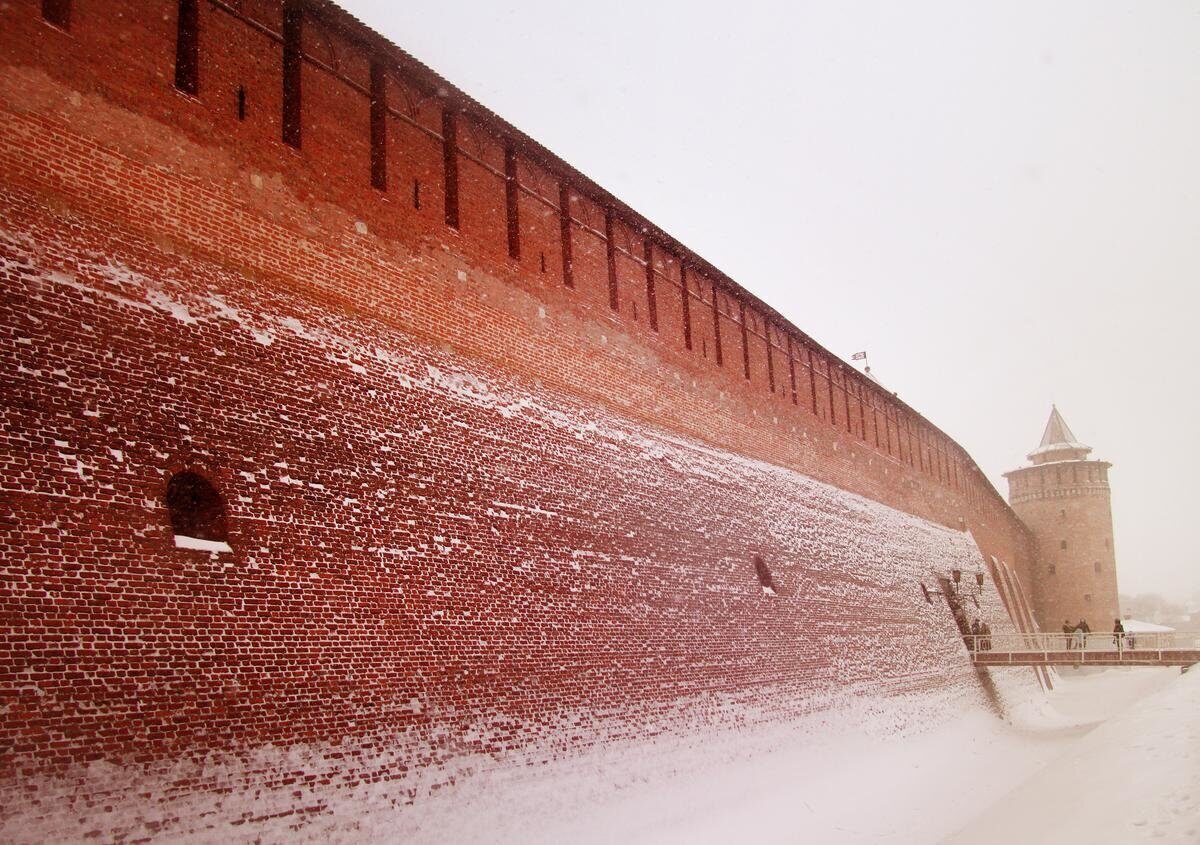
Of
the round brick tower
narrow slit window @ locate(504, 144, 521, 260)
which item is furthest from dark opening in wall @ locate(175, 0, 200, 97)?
the round brick tower

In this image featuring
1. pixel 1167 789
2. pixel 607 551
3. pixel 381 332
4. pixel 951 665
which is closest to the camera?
pixel 1167 789

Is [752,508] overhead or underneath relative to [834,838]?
overhead

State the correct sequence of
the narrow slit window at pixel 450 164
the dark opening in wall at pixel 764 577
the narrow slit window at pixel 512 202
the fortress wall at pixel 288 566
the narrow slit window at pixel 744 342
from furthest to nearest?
1. the narrow slit window at pixel 744 342
2. the dark opening in wall at pixel 764 577
3. the narrow slit window at pixel 512 202
4. the narrow slit window at pixel 450 164
5. the fortress wall at pixel 288 566

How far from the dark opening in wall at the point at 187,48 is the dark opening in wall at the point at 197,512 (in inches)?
118

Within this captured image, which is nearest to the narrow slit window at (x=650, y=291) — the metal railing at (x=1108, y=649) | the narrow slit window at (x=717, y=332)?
the narrow slit window at (x=717, y=332)

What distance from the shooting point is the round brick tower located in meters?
34.4

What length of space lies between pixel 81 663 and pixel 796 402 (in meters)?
13.3

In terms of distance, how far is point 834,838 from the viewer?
32.9ft

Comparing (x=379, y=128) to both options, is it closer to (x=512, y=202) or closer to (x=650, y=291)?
(x=512, y=202)

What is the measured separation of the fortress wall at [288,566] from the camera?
514 centimetres

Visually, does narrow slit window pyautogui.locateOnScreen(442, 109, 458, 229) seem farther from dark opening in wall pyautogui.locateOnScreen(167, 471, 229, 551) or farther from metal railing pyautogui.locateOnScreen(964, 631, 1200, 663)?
metal railing pyautogui.locateOnScreen(964, 631, 1200, 663)

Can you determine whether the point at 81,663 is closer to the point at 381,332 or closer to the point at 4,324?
the point at 4,324

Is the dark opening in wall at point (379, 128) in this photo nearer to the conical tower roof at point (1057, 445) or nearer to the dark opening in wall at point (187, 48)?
the dark opening in wall at point (187, 48)

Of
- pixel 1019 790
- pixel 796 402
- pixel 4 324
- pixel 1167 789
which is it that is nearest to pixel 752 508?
pixel 796 402
